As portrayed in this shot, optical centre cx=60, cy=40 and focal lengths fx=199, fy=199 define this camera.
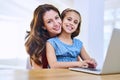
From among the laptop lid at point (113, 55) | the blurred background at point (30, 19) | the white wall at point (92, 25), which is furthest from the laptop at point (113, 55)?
the white wall at point (92, 25)

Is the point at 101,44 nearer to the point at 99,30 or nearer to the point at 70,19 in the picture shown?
the point at 99,30

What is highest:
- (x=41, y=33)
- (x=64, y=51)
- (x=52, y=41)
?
(x=41, y=33)

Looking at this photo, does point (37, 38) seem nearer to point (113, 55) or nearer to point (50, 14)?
point (50, 14)

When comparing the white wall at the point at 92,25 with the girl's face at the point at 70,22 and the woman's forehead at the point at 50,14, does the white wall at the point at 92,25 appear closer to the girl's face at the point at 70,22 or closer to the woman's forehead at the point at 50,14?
the girl's face at the point at 70,22

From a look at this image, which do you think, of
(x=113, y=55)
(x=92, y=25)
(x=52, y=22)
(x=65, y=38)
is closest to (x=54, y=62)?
(x=65, y=38)

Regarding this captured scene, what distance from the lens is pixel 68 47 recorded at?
2598 millimetres

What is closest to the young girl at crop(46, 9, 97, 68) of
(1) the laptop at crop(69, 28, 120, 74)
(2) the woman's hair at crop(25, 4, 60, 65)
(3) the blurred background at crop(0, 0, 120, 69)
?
(2) the woman's hair at crop(25, 4, 60, 65)

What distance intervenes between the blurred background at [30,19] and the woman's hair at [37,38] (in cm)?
11

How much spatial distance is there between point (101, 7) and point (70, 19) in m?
0.71

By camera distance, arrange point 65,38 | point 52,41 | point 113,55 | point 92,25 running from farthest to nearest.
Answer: point 92,25, point 65,38, point 52,41, point 113,55

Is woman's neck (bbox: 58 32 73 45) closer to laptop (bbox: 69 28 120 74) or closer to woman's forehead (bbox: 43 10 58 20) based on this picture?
woman's forehead (bbox: 43 10 58 20)

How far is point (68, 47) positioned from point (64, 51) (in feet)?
0.30

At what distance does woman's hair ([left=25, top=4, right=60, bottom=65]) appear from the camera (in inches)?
104

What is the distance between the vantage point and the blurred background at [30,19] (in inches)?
108
